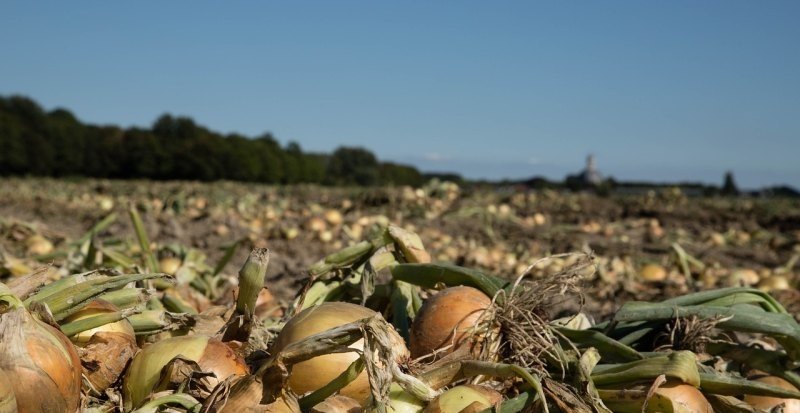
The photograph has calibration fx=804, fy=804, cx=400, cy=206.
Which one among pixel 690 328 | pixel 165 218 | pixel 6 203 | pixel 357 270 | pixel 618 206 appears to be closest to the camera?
pixel 690 328

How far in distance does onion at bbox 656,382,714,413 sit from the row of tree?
1900 inches

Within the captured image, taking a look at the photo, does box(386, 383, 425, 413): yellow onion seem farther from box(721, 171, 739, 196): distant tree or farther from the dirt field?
box(721, 171, 739, 196): distant tree

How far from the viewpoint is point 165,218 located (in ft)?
26.1

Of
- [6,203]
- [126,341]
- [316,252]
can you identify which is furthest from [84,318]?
[6,203]

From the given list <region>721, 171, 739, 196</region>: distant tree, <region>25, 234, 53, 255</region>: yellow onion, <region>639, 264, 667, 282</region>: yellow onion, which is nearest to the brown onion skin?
<region>25, 234, 53, 255</region>: yellow onion

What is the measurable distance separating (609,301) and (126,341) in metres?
3.36

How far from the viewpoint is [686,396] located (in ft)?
5.91

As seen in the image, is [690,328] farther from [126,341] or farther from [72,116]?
[72,116]

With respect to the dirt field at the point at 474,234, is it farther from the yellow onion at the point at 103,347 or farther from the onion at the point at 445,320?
the onion at the point at 445,320

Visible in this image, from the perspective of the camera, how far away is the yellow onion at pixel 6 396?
131cm

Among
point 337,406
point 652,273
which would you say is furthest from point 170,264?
point 652,273

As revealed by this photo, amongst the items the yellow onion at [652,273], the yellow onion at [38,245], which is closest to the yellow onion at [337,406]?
the yellow onion at [38,245]

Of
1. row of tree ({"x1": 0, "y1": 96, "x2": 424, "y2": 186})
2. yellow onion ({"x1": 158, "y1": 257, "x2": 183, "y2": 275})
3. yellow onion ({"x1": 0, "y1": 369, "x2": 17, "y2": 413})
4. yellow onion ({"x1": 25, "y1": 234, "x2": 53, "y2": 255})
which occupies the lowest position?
row of tree ({"x1": 0, "y1": 96, "x2": 424, "y2": 186})

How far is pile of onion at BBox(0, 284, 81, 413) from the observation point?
4.49 ft
